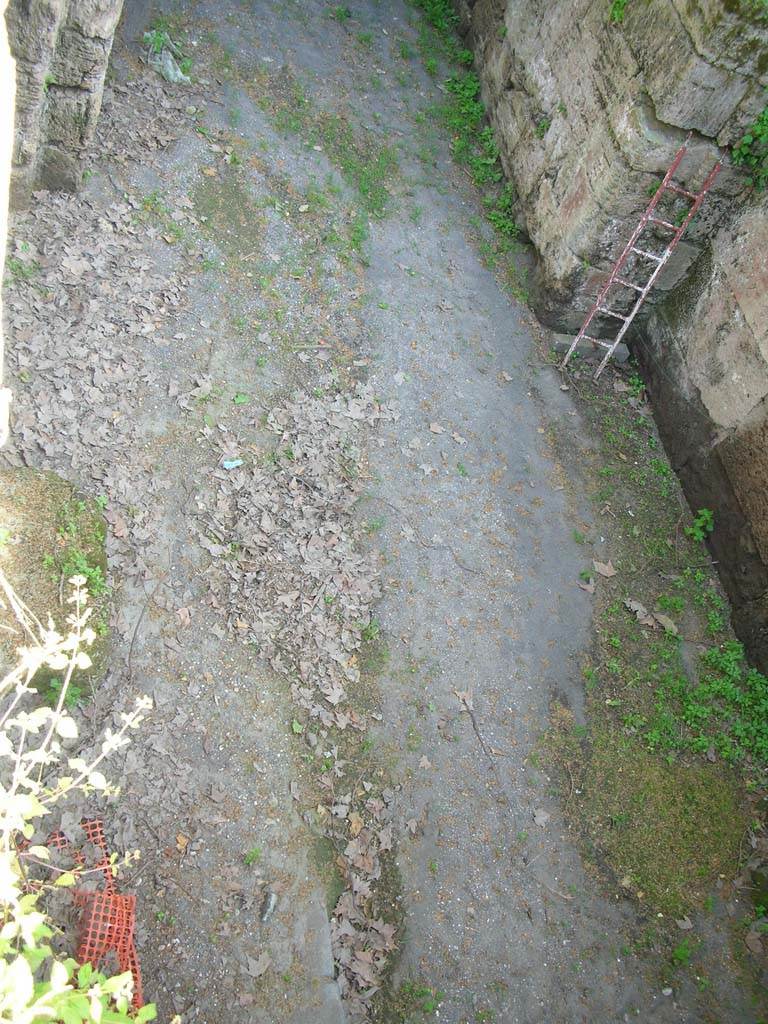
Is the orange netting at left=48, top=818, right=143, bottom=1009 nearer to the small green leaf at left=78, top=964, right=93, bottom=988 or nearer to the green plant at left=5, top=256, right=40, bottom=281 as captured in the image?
the small green leaf at left=78, top=964, right=93, bottom=988

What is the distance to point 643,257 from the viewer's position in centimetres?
778

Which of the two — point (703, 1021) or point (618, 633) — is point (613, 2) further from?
point (703, 1021)

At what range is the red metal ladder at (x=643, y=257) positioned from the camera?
7051 mm

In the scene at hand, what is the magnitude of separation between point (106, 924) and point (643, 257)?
7.62 m

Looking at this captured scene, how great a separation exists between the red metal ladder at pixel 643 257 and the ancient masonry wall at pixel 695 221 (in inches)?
4.3

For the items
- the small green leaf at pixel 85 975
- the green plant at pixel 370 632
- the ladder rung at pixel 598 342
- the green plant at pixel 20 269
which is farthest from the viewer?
the ladder rung at pixel 598 342

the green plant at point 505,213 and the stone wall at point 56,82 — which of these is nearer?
the stone wall at point 56,82

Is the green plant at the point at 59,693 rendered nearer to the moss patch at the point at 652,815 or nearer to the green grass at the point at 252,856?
the green grass at the point at 252,856

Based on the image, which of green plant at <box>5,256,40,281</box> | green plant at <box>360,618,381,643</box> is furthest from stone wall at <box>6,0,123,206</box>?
green plant at <box>360,618,381,643</box>

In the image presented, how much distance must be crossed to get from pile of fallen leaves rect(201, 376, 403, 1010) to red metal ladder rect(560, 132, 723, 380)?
122 inches

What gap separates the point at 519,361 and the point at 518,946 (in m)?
5.77

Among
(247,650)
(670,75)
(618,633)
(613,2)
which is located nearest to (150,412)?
(247,650)

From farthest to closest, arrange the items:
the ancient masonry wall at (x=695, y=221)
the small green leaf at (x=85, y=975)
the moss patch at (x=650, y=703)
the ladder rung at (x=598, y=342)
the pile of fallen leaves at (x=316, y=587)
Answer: the ladder rung at (x=598, y=342), the ancient masonry wall at (x=695, y=221), the moss patch at (x=650, y=703), the pile of fallen leaves at (x=316, y=587), the small green leaf at (x=85, y=975)

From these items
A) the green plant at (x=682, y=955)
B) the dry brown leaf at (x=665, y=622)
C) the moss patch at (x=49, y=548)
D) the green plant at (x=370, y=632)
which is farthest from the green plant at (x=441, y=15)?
the green plant at (x=682, y=955)
